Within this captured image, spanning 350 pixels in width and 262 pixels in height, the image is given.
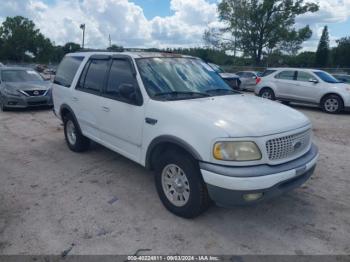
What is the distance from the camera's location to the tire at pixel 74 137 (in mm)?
5793

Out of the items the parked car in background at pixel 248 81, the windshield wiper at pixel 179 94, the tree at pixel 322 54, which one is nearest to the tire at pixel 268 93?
the parked car in background at pixel 248 81

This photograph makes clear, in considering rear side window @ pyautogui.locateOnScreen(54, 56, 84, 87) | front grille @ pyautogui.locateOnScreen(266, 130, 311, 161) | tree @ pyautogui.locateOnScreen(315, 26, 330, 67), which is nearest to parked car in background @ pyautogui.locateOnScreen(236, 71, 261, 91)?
rear side window @ pyautogui.locateOnScreen(54, 56, 84, 87)

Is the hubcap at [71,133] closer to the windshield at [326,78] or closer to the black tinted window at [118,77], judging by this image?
the black tinted window at [118,77]

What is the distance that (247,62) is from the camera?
46.1 metres

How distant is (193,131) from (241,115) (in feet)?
1.94

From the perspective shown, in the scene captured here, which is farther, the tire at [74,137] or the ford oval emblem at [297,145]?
the tire at [74,137]

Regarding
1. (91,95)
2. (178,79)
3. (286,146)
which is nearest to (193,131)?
(286,146)

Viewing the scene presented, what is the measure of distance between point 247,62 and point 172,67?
145 ft

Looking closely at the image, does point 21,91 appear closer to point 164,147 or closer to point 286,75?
point 164,147

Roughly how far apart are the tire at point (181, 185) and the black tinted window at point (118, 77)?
50.1 inches

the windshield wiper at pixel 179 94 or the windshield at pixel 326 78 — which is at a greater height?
the windshield at pixel 326 78

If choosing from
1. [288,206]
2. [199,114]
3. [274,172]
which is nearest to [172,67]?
[199,114]

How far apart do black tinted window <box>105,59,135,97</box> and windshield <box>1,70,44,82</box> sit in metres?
8.25

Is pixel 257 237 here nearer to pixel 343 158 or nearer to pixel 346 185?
pixel 346 185
